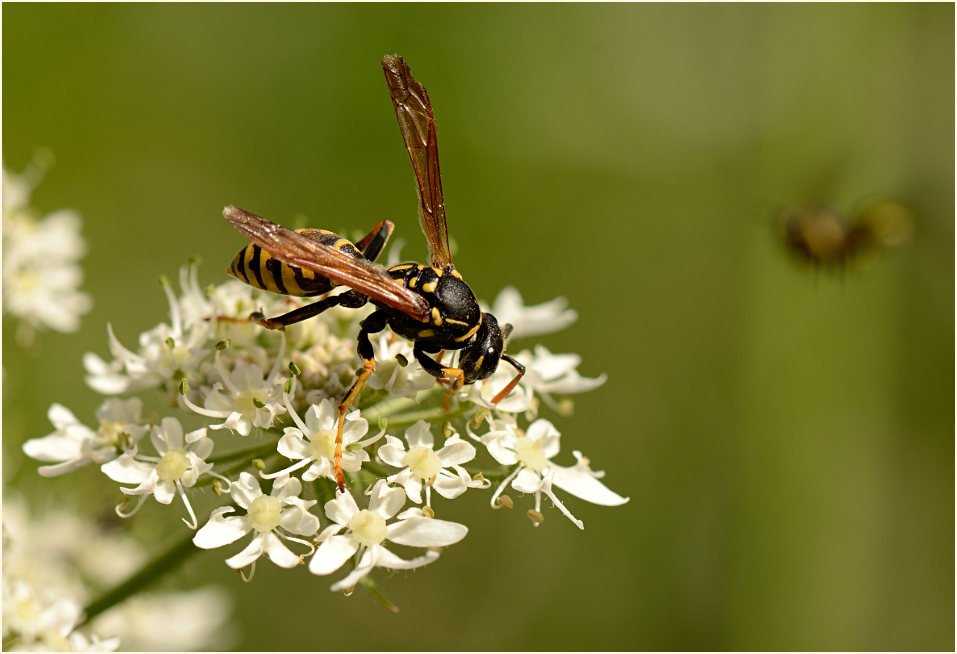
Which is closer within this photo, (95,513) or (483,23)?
(95,513)

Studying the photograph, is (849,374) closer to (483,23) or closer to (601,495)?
(601,495)

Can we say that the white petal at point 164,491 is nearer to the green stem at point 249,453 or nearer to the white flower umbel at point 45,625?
the green stem at point 249,453

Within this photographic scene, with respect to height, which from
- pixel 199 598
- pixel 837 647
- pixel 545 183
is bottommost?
pixel 837 647

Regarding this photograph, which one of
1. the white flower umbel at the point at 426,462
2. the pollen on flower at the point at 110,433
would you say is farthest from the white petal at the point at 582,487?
the pollen on flower at the point at 110,433

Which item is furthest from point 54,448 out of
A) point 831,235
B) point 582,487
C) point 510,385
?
point 831,235

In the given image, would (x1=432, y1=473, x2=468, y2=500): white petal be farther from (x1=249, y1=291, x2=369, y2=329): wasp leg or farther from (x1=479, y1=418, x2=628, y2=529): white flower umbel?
(x1=249, y1=291, x2=369, y2=329): wasp leg

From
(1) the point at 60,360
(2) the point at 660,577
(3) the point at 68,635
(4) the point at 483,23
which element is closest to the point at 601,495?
(3) the point at 68,635
